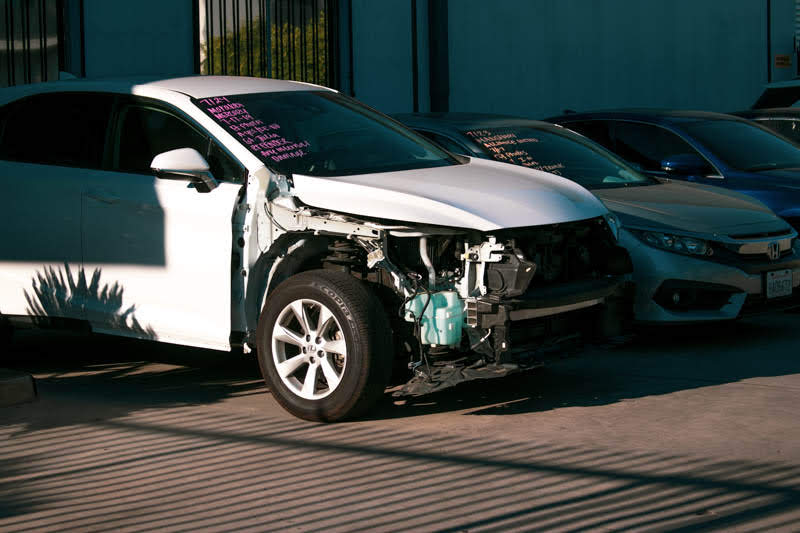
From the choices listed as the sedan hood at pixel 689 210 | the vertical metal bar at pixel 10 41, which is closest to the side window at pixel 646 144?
the sedan hood at pixel 689 210

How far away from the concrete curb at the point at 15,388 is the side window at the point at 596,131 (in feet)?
18.1

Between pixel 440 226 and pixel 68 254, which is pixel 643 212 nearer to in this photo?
pixel 440 226

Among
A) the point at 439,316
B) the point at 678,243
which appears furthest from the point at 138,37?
the point at 439,316

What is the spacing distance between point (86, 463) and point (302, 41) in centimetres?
996

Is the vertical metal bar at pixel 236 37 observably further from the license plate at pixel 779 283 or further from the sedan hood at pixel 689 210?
the license plate at pixel 779 283

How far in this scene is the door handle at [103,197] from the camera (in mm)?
6957

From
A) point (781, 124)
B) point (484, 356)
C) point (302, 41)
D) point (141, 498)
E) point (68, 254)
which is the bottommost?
point (141, 498)

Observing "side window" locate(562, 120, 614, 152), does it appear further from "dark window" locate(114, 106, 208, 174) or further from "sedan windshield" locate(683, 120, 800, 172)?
"dark window" locate(114, 106, 208, 174)

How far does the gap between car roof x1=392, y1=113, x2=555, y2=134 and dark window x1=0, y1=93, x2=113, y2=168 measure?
110 inches

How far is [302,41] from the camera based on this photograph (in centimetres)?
1485

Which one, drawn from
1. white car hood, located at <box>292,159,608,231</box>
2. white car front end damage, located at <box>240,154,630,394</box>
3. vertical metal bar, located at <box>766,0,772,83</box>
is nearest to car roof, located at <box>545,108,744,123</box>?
white car hood, located at <box>292,159,608,231</box>

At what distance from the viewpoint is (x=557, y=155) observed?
9.18 meters

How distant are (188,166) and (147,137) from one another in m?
0.76

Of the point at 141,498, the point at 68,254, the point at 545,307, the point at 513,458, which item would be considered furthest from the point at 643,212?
the point at 141,498
